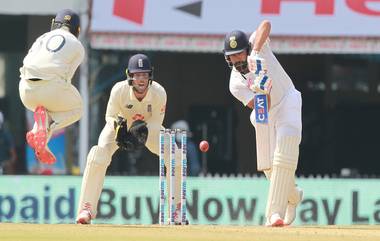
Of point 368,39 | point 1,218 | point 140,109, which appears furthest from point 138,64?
point 368,39

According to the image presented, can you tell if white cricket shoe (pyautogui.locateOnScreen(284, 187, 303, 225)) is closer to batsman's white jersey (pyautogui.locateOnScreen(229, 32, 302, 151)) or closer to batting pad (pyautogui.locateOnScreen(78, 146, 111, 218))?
batsman's white jersey (pyautogui.locateOnScreen(229, 32, 302, 151))

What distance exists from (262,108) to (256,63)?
1.48 ft

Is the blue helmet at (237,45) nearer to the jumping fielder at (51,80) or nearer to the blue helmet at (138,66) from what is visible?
the blue helmet at (138,66)

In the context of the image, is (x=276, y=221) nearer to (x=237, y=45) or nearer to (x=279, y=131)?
(x=279, y=131)

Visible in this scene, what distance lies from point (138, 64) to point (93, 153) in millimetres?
897

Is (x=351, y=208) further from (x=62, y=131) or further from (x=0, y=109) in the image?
(x=0, y=109)

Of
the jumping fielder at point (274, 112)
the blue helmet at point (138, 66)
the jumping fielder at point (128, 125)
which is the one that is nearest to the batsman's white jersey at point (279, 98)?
the jumping fielder at point (274, 112)

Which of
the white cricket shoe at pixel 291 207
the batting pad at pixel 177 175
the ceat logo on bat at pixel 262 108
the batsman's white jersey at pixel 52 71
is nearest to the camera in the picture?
the ceat logo on bat at pixel 262 108

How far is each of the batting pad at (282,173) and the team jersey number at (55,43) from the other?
2.04 m

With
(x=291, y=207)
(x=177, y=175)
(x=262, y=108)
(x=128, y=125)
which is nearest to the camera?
(x=262, y=108)

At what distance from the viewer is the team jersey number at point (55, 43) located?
40.9 feet

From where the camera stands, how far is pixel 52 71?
1252 centimetres

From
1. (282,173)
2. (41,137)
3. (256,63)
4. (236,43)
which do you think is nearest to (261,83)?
(256,63)

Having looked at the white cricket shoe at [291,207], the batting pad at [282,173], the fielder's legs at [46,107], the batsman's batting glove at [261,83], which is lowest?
the white cricket shoe at [291,207]
